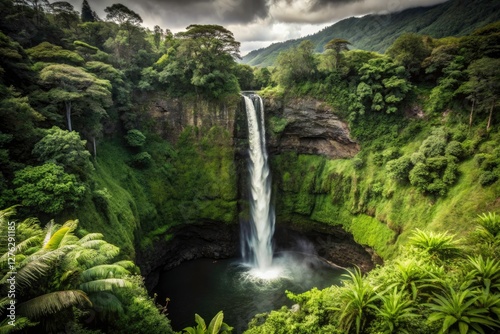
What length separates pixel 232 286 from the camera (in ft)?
82.0

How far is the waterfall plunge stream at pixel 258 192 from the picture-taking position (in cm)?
3042

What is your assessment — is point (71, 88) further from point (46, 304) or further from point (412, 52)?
point (412, 52)

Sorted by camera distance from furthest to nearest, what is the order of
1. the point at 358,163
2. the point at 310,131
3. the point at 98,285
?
the point at 310,131, the point at 358,163, the point at 98,285

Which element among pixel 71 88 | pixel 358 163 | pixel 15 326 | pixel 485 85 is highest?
pixel 71 88

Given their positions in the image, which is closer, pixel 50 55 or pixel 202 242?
pixel 50 55

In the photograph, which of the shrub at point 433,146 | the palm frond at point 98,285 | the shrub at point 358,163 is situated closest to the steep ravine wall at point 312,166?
the shrub at point 358,163

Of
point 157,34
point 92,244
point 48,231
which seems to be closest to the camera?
point 48,231

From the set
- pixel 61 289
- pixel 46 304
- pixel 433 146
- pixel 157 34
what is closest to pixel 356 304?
pixel 46 304

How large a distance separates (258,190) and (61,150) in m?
19.5

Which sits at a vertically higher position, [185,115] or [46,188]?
[185,115]

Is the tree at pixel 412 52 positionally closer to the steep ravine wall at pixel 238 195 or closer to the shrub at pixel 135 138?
the steep ravine wall at pixel 238 195

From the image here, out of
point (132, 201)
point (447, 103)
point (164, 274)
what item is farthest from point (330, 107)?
point (164, 274)

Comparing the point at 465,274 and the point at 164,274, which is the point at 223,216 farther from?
the point at 465,274

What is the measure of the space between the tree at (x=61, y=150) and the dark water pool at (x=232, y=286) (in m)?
13.5
